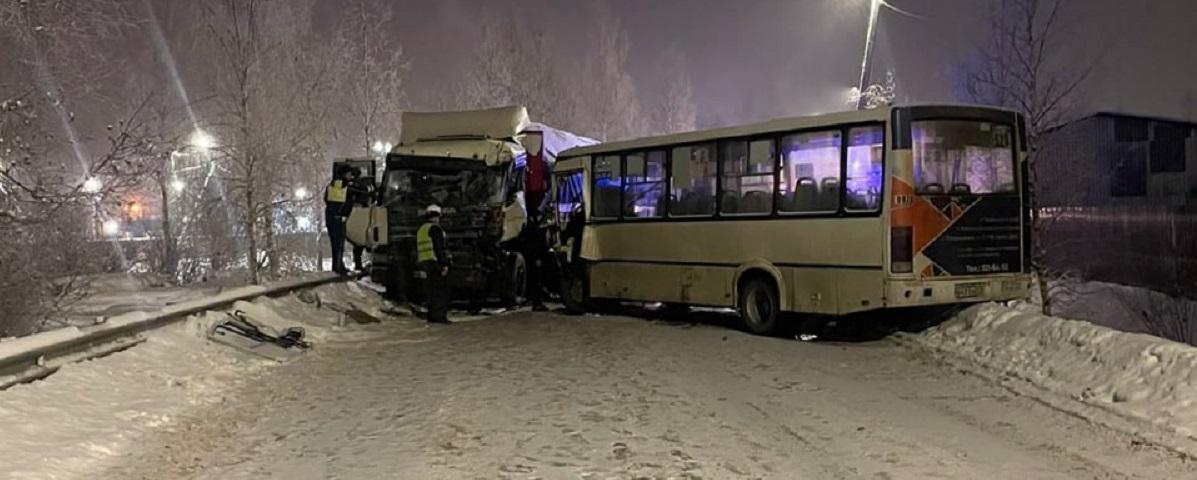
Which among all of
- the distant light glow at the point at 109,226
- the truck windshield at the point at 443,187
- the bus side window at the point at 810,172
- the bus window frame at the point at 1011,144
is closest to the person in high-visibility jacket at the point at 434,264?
the truck windshield at the point at 443,187

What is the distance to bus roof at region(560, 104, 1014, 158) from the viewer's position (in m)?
12.2

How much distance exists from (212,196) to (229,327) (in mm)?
14521

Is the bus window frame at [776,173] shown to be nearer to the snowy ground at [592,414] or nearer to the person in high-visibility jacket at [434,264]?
the snowy ground at [592,414]

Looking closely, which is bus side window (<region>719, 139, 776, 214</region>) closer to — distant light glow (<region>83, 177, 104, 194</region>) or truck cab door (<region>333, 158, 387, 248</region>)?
truck cab door (<region>333, 158, 387, 248</region>)

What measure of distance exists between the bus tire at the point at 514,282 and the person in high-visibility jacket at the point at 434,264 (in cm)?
195

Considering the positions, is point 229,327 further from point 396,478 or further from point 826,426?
point 826,426

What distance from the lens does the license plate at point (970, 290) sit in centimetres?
1202

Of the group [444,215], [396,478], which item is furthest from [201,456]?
[444,215]

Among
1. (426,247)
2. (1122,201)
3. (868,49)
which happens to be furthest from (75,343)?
(1122,201)

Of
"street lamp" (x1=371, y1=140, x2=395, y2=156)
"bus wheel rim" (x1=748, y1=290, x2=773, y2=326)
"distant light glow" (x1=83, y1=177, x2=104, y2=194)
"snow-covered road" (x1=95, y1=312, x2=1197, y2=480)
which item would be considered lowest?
"snow-covered road" (x1=95, y1=312, x2=1197, y2=480)

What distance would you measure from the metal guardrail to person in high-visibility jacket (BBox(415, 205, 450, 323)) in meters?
3.95

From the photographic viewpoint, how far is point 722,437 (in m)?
7.34

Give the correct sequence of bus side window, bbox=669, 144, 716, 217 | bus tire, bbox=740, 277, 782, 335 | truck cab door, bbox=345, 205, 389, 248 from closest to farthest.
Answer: bus tire, bbox=740, 277, 782, 335
bus side window, bbox=669, 144, 716, 217
truck cab door, bbox=345, 205, 389, 248

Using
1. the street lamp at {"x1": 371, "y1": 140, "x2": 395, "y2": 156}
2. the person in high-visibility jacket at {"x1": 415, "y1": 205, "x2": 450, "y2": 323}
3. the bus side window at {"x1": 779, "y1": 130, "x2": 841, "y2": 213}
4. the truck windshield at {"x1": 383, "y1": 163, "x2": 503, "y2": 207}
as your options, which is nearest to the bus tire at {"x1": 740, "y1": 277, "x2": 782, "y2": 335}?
the bus side window at {"x1": 779, "y1": 130, "x2": 841, "y2": 213}
